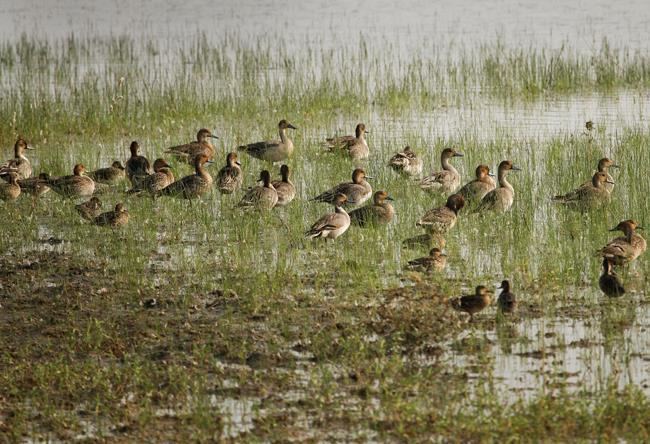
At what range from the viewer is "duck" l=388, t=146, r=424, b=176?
1564 cm

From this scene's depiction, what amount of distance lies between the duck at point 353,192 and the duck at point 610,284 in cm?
443

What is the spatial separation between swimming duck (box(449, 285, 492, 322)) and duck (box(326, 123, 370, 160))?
7.10 m

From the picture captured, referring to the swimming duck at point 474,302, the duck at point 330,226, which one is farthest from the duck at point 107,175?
the swimming duck at point 474,302

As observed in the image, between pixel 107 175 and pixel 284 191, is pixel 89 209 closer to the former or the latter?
pixel 107 175

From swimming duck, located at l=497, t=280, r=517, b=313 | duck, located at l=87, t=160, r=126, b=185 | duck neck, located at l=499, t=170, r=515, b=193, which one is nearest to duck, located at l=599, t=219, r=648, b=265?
swimming duck, located at l=497, t=280, r=517, b=313

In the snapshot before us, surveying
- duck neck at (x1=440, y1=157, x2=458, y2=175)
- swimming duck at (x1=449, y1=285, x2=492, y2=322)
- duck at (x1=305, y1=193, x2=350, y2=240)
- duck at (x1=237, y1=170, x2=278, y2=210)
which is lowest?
swimming duck at (x1=449, y1=285, x2=492, y2=322)

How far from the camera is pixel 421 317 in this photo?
9.50 metres

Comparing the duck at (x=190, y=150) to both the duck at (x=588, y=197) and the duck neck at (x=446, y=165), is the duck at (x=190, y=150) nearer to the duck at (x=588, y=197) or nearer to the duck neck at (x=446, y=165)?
the duck neck at (x=446, y=165)

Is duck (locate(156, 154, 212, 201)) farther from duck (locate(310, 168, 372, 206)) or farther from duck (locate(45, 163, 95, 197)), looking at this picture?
duck (locate(310, 168, 372, 206))

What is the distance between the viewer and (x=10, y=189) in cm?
1459

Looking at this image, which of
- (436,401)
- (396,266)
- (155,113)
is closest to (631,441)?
(436,401)

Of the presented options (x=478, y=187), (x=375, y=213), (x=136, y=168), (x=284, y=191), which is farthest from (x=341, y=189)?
(x=136, y=168)

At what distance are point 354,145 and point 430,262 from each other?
5.81 m

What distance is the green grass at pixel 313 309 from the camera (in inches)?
306
